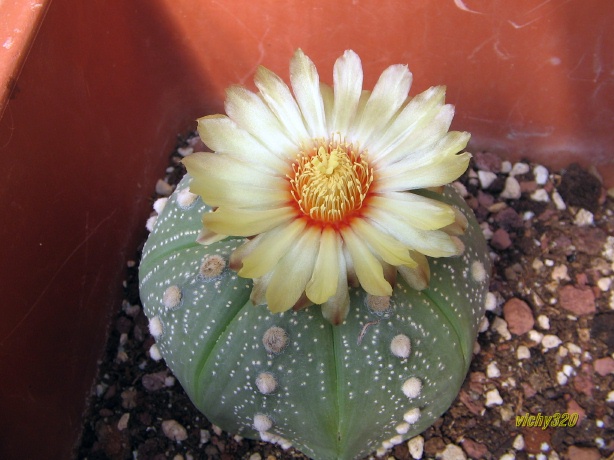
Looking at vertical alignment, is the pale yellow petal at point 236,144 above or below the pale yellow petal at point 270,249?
above

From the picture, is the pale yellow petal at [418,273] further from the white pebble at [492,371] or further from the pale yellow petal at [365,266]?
the white pebble at [492,371]

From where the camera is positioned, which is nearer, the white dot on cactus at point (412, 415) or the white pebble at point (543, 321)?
the white dot on cactus at point (412, 415)

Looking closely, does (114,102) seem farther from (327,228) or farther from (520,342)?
(520,342)

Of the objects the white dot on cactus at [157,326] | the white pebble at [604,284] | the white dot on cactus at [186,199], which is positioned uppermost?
the white dot on cactus at [186,199]

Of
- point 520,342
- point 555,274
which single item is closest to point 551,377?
point 520,342

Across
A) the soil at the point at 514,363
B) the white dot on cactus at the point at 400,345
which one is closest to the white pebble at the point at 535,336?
the soil at the point at 514,363

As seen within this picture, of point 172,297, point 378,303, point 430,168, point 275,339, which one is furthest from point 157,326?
point 430,168

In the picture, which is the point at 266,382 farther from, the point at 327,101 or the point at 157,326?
the point at 327,101

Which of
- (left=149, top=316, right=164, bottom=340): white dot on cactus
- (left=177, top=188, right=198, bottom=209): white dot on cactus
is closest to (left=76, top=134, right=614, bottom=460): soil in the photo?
(left=149, top=316, right=164, bottom=340): white dot on cactus
